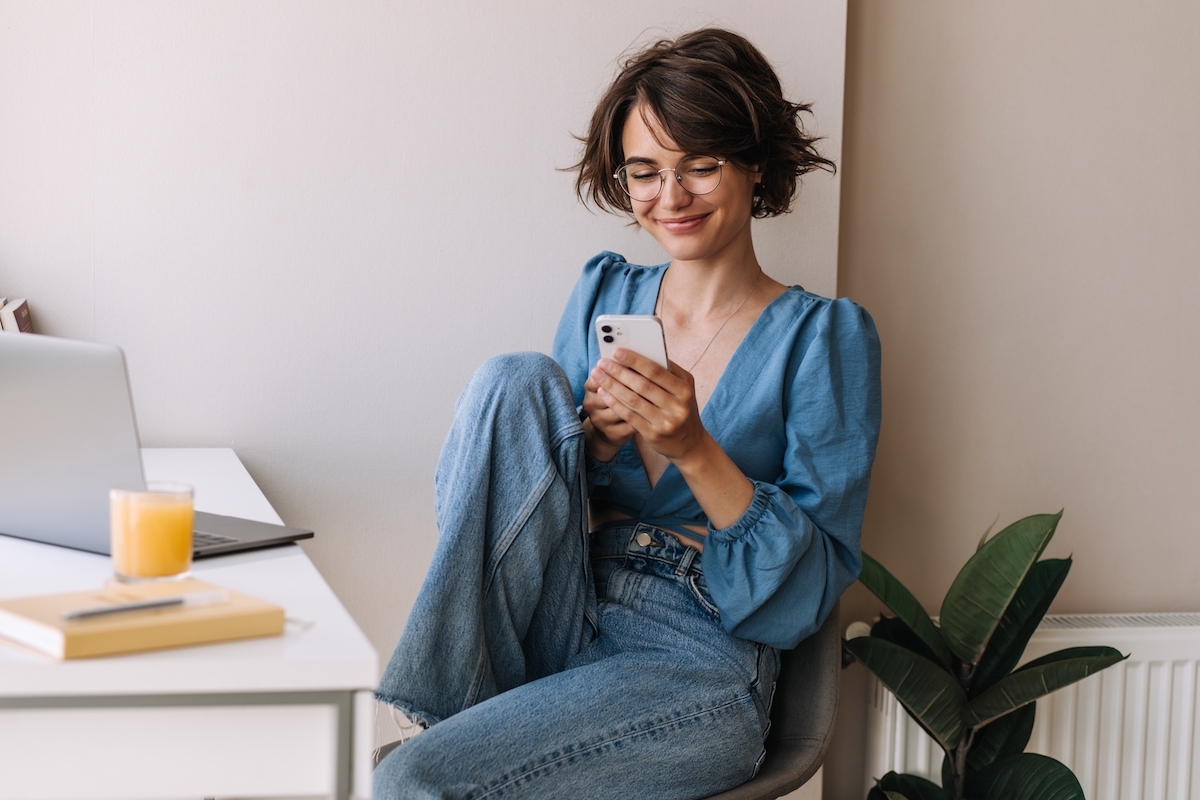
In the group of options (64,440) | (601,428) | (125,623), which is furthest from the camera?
(601,428)

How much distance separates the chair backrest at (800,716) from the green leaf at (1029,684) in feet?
1.35

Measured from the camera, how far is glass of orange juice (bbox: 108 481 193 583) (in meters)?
0.74

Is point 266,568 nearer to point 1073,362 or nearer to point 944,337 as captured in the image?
point 944,337

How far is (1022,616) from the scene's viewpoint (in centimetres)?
160

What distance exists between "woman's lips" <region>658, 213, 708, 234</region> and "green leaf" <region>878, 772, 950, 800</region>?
94 centimetres

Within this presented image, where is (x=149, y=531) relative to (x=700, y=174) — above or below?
below

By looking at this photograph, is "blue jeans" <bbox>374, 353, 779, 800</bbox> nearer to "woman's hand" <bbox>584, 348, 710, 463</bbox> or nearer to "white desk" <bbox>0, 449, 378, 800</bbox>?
"woman's hand" <bbox>584, 348, 710, 463</bbox>

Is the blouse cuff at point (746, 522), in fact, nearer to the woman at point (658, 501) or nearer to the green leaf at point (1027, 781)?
the woman at point (658, 501)

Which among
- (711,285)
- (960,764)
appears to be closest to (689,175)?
(711,285)

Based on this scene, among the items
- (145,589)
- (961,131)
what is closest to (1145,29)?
(961,131)

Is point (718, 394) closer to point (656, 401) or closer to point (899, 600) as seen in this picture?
point (656, 401)

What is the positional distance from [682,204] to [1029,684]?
890 millimetres

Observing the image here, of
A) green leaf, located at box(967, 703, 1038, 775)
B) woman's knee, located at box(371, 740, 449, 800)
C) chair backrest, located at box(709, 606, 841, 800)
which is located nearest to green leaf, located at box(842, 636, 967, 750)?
green leaf, located at box(967, 703, 1038, 775)

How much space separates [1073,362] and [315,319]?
4.39ft
